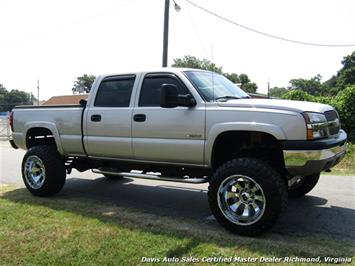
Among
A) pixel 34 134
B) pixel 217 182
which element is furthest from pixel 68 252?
pixel 34 134

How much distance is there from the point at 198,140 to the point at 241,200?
95cm

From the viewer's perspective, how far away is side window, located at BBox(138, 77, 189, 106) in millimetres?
5977

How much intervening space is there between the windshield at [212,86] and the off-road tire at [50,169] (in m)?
2.83

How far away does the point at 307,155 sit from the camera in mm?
4730

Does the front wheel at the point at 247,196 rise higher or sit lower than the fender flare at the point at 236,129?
lower

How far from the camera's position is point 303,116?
4754mm

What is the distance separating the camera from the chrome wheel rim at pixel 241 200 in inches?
196

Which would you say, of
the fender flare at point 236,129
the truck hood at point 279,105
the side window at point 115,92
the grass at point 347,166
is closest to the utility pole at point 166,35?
the grass at point 347,166

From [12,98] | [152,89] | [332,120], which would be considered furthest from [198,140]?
[12,98]

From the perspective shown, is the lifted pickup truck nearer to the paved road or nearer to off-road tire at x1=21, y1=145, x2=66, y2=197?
off-road tire at x1=21, y1=145, x2=66, y2=197

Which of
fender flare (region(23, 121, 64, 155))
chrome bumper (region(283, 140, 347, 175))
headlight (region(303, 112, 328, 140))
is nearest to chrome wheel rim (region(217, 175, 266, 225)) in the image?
chrome bumper (region(283, 140, 347, 175))

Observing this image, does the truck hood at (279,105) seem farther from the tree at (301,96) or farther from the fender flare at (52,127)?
the tree at (301,96)

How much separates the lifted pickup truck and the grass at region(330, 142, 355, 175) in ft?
13.2

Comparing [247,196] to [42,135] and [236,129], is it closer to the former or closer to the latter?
[236,129]
